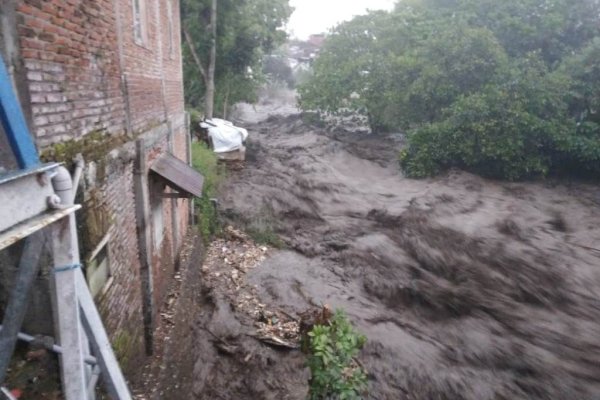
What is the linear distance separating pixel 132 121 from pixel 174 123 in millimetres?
3140

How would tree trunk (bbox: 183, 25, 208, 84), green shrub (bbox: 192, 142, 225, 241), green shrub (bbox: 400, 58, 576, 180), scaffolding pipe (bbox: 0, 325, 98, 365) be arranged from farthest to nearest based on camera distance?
tree trunk (bbox: 183, 25, 208, 84), green shrub (bbox: 400, 58, 576, 180), green shrub (bbox: 192, 142, 225, 241), scaffolding pipe (bbox: 0, 325, 98, 365)

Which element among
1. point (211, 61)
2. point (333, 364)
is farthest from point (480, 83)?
point (333, 364)

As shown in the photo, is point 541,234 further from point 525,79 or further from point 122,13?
point 122,13

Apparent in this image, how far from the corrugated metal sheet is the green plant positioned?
2885 mm

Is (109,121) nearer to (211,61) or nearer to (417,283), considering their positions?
(417,283)

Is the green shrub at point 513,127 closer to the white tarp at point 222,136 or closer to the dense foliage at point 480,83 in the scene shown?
the dense foliage at point 480,83

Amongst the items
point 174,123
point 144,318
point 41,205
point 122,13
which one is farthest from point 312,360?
point 174,123

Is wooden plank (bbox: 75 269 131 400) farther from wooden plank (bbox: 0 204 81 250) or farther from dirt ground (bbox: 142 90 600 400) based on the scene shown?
dirt ground (bbox: 142 90 600 400)

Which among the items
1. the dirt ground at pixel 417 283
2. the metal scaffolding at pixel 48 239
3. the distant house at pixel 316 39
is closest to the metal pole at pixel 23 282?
the metal scaffolding at pixel 48 239

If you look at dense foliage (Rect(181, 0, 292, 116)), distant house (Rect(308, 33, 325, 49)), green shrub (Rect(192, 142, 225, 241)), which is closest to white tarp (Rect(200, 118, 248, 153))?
green shrub (Rect(192, 142, 225, 241))

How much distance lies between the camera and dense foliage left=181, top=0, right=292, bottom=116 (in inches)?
642

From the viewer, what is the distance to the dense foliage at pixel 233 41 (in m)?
16.3

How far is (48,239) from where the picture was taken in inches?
77.2

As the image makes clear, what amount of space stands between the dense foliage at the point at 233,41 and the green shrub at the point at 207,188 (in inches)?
189
